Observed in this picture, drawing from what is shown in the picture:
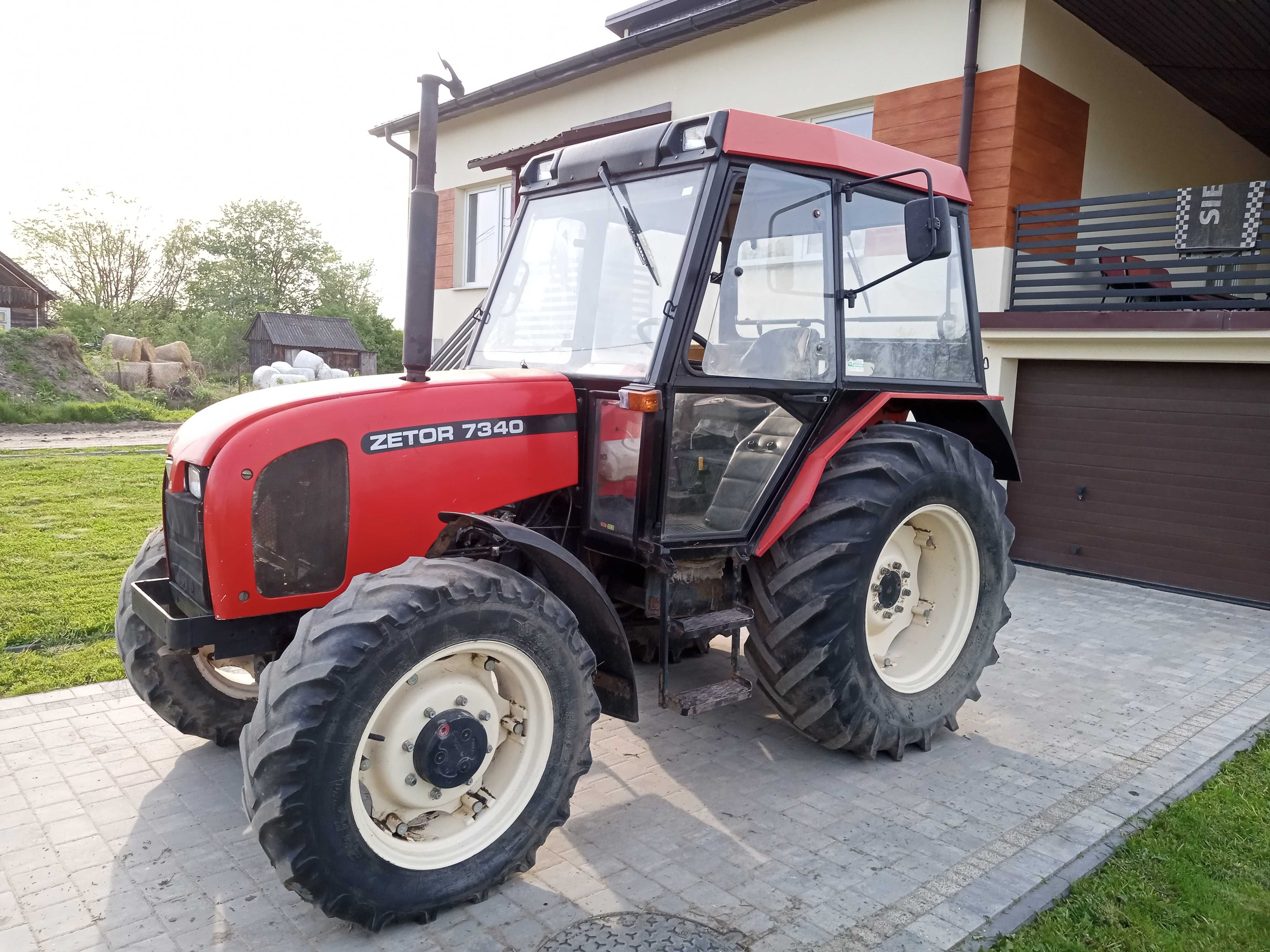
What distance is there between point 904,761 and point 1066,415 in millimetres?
5024

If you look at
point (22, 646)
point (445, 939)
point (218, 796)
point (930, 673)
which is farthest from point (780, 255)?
point (22, 646)

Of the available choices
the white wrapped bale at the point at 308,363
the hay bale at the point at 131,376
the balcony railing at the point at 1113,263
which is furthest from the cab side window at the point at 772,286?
the hay bale at the point at 131,376

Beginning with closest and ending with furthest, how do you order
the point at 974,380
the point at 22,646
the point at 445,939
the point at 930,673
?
the point at 445,939 < the point at 930,673 < the point at 974,380 < the point at 22,646

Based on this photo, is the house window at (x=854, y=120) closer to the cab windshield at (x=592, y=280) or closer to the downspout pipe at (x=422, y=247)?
the cab windshield at (x=592, y=280)

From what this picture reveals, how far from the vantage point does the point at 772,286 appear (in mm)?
3594

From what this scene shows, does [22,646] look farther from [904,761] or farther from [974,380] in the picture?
[974,380]

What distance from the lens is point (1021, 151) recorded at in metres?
7.70

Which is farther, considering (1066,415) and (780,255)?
(1066,415)

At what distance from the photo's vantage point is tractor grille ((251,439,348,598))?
284 centimetres

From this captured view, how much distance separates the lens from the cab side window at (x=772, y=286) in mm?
3451

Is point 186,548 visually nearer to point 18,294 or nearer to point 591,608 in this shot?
point 591,608

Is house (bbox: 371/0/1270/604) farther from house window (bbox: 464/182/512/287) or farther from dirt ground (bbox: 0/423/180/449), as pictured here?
dirt ground (bbox: 0/423/180/449)

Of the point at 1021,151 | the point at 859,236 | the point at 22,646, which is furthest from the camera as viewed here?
the point at 1021,151

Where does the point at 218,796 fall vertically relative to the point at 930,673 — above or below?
below
